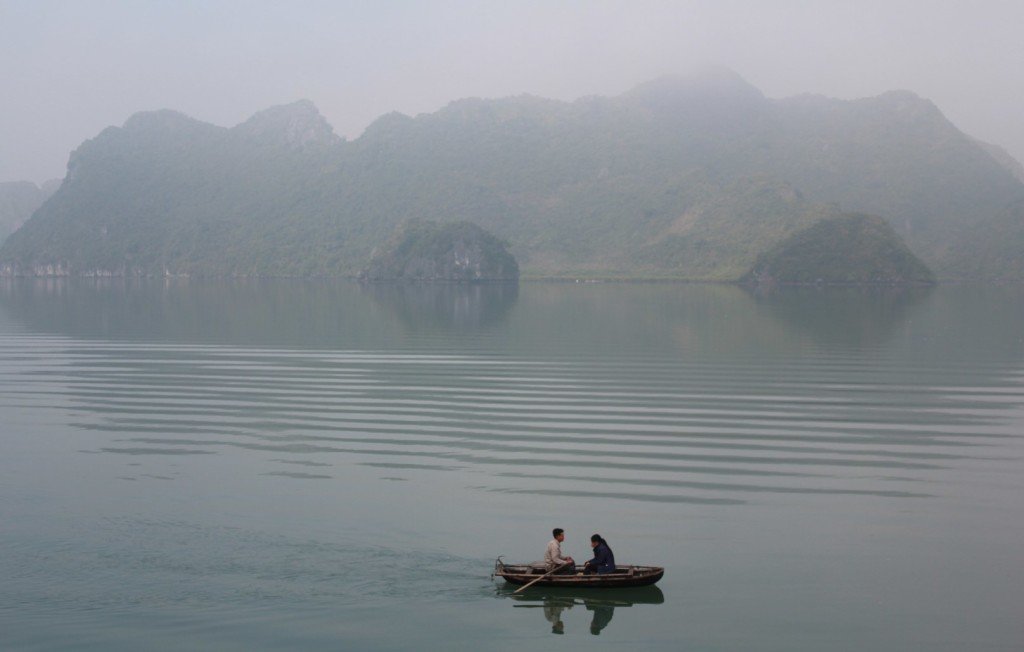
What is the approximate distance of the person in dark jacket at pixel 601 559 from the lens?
48.5ft

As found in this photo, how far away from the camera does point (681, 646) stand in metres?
13.3

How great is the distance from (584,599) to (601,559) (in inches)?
23.8

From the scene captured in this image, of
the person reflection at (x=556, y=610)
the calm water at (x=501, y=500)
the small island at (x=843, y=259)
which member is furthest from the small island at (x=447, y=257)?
the person reflection at (x=556, y=610)

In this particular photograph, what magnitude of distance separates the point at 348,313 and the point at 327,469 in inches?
2193

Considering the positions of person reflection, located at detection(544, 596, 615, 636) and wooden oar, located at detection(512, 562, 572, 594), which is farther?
wooden oar, located at detection(512, 562, 572, 594)

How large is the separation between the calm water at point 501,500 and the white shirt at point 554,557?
460 millimetres

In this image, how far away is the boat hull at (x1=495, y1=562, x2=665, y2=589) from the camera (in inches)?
578

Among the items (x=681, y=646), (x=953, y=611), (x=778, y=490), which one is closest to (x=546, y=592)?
(x=681, y=646)

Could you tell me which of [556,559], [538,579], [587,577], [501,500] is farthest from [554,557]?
[501,500]

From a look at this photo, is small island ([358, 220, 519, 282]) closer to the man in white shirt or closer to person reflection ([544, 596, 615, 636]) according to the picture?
the man in white shirt

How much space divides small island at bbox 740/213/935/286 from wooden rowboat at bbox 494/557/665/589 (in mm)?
154219

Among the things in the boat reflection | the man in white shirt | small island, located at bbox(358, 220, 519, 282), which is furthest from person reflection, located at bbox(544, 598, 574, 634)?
small island, located at bbox(358, 220, 519, 282)

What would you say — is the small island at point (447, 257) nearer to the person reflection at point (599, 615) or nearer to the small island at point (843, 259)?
the small island at point (843, 259)

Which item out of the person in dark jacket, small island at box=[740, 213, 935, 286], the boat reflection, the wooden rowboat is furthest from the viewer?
small island at box=[740, 213, 935, 286]
